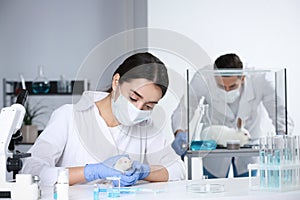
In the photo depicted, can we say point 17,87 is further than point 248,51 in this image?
Yes

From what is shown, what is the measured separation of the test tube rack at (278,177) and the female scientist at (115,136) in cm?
34

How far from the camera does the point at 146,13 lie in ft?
11.8

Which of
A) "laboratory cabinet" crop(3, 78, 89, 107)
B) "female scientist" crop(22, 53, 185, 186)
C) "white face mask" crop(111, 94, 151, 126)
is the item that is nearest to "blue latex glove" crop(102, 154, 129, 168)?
"female scientist" crop(22, 53, 185, 186)

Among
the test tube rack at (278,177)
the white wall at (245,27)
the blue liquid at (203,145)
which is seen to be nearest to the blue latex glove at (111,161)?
the test tube rack at (278,177)

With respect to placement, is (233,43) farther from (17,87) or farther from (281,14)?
(17,87)

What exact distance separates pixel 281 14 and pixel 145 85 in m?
2.18

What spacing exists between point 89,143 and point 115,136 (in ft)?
0.28

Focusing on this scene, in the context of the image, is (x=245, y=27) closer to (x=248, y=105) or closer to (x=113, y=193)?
(x=248, y=105)

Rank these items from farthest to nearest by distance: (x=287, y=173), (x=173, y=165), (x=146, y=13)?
(x=146, y=13), (x=173, y=165), (x=287, y=173)

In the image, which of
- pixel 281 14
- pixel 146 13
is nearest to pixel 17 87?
pixel 146 13

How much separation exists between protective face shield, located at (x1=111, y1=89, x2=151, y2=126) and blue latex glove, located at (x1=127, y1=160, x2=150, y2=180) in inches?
4.9

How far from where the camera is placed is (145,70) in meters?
1.69

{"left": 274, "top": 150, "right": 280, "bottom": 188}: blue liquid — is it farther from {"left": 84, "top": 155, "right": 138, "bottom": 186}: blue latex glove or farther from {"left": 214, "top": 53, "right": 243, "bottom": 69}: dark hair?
{"left": 214, "top": 53, "right": 243, "bottom": 69}: dark hair

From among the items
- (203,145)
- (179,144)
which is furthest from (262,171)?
(203,145)
